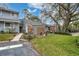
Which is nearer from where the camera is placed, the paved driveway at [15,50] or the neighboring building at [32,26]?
the paved driveway at [15,50]

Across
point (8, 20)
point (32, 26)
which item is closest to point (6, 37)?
point (8, 20)

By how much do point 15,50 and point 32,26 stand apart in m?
0.45

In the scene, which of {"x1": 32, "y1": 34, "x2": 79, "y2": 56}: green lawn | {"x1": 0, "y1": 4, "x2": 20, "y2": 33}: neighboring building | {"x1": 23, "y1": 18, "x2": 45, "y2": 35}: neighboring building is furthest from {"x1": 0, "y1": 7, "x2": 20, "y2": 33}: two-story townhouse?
{"x1": 32, "y1": 34, "x2": 79, "y2": 56}: green lawn

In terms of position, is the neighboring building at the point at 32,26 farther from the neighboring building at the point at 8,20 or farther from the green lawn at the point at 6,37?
the green lawn at the point at 6,37

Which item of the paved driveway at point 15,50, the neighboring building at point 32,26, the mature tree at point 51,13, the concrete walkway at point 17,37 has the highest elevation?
the mature tree at point 51,13

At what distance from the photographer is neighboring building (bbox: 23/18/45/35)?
10.4ft

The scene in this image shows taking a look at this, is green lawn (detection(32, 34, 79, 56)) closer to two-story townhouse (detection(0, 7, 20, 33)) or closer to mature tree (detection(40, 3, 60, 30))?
mature tree (detection(40, 3, 60, 30))

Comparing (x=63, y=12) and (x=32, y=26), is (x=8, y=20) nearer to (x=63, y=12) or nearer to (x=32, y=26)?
(x=32, y=26)

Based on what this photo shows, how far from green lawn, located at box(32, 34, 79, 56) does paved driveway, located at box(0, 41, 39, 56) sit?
0.10 m

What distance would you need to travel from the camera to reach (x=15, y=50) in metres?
3.09

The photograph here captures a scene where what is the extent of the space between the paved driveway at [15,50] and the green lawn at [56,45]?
0.32 ft

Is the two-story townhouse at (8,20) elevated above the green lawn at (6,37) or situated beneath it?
elevated above

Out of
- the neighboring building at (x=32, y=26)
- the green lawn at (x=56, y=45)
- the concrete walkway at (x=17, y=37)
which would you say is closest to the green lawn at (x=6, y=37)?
the concrete walkway at (x=17, y=37)

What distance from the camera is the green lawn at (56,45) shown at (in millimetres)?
3055
